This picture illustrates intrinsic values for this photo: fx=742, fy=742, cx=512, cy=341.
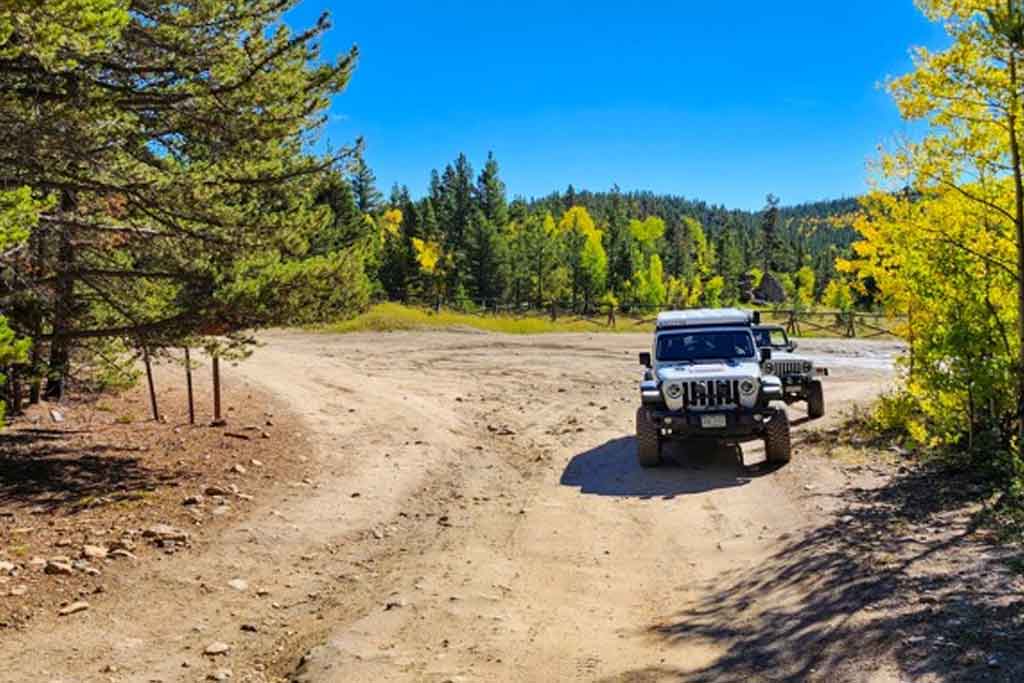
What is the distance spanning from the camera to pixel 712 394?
1123 cm

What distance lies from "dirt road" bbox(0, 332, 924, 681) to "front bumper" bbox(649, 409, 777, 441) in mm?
623

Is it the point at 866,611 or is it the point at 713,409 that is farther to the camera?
the point at 713,409

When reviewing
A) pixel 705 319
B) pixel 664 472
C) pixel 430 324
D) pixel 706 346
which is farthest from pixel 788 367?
pixel 430 324

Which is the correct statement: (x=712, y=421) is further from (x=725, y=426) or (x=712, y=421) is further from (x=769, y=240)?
(x=769, y=240)

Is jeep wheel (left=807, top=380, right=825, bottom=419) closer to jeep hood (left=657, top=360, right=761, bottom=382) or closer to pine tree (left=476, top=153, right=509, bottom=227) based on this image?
jeep hood (left=657, top=360, right=761, bottom=382)

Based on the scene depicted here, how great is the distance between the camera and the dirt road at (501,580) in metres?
5.28

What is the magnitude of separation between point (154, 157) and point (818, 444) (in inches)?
453

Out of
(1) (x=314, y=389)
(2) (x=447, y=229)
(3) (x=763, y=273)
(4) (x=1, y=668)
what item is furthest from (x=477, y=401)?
(3) (x=763, y=273)

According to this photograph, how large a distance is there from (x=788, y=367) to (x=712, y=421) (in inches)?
222

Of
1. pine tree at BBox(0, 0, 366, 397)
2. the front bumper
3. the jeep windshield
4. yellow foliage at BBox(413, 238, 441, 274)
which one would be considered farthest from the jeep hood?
yellow foliage at BBox(413, 238, 441, 274)

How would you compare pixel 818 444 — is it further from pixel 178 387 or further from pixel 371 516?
pixel 178 387

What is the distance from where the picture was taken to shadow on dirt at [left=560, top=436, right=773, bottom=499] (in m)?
10.4

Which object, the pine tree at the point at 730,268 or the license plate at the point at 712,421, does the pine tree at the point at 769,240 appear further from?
the license plate at the point at 712,421

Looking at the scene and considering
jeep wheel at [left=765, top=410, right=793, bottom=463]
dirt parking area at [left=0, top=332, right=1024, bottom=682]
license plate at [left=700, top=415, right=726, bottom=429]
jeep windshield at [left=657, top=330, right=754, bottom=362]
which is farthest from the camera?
jeep windshield at [left=657, top=330, right=754, bottom=362]
